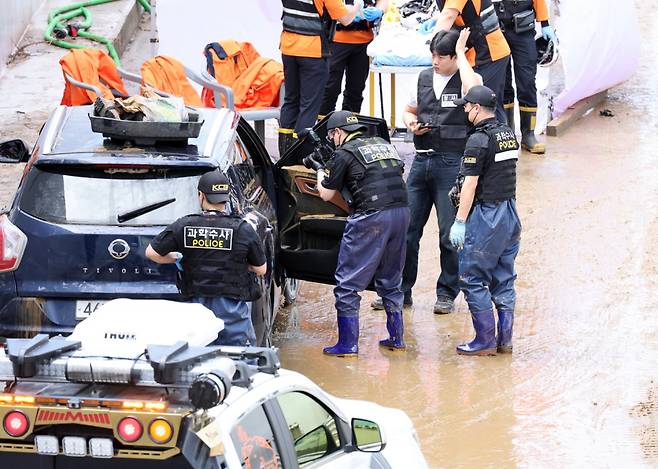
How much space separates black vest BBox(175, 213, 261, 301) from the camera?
22.9 feet

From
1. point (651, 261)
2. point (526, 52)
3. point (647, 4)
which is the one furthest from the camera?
point (647, 4)

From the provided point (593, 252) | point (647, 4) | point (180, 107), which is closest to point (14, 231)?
point (180, 107)

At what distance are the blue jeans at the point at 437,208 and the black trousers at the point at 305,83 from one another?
254 centimetres

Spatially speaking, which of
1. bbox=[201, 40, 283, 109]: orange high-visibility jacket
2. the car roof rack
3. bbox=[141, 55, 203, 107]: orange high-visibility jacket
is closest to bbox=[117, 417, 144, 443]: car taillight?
the car roof rack

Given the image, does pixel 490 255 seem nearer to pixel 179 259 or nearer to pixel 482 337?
pixel 482 337

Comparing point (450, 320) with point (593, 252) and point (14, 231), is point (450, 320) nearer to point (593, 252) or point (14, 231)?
→ point (593, 252)

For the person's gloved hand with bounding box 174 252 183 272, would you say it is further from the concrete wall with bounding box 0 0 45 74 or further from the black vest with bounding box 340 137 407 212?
the concrete wall with bounding box 0 0 45 74

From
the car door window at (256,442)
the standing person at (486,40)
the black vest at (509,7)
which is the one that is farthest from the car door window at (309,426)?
the black vest at (509,7)

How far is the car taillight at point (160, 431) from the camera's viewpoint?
397 centimetres

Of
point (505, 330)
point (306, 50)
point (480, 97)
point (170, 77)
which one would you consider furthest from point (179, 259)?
point (170, 77)

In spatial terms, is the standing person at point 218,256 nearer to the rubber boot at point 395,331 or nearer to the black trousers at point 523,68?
the rubber boot at point 395,331

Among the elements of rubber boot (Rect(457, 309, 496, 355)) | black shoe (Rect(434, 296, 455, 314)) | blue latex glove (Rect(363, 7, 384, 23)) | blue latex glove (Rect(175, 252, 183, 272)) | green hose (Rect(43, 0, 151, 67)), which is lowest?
black shoe (Rect(434, 296, 455, 314))

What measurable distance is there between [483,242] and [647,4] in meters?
13.0

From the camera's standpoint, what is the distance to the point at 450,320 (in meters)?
9.52
